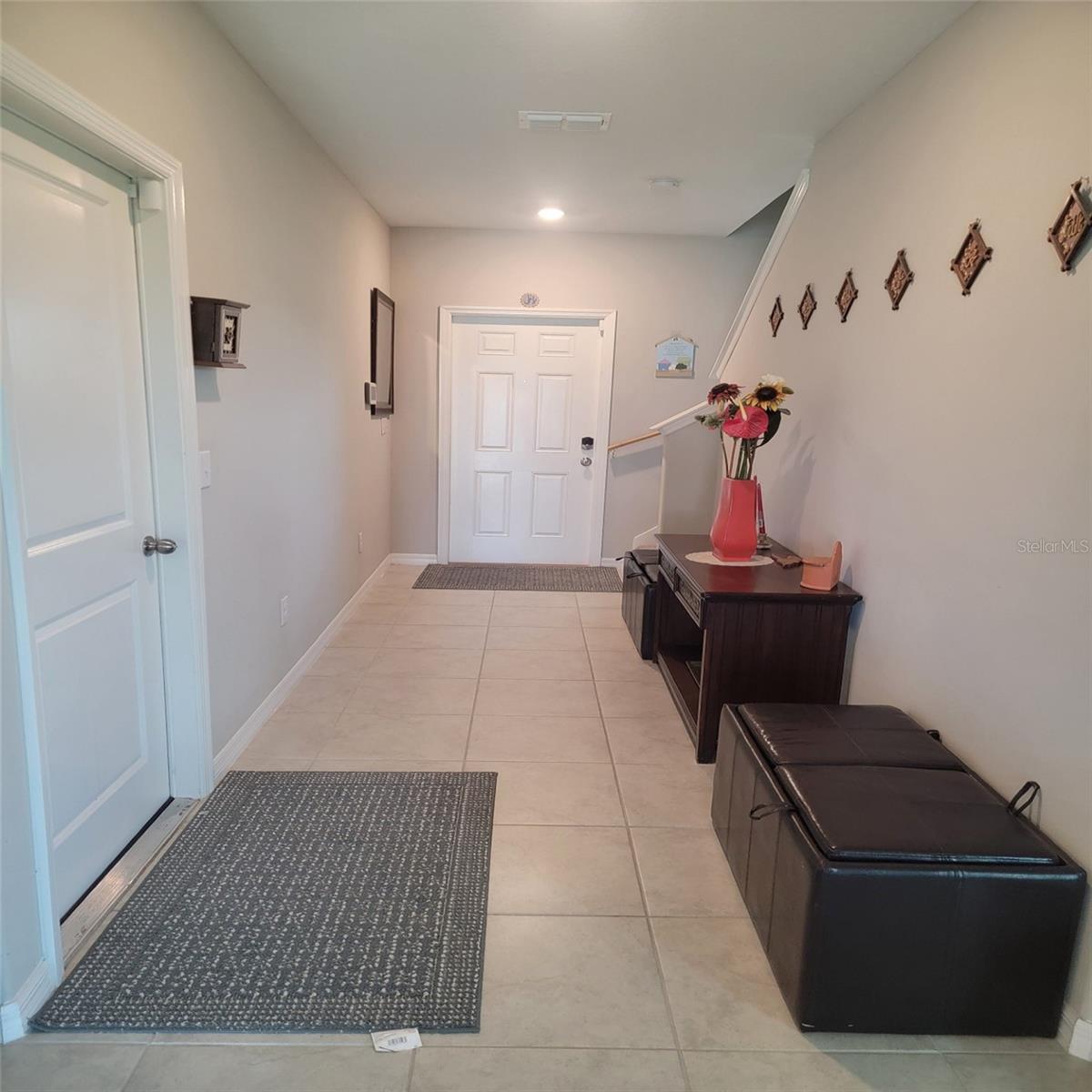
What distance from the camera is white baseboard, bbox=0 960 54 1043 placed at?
57.1 inches

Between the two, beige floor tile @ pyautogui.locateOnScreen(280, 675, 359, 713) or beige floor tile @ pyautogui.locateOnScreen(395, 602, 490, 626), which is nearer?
beige floor tile @ pyautogui.locateOnScreen(280, 675, 359, 713)

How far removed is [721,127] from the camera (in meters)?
2.98

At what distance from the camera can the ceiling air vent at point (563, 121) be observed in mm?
2879

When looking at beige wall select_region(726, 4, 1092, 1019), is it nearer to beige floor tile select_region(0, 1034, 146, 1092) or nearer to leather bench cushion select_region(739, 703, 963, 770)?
leather bench cushion select_region(739, 703, 963, 770)

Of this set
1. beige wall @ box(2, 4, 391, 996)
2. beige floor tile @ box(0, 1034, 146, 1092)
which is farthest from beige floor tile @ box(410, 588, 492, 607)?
beige floor tile @ box(0, 1034, 146, 1092)

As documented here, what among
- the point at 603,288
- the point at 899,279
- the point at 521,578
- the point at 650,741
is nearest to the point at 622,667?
the point at 650,741

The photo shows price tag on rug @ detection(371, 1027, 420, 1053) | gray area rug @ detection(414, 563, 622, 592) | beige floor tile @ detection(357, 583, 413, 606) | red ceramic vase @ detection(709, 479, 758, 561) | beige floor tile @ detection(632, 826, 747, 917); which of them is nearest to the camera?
price tag on rug @ detection(371, 1027, 420, 1053)

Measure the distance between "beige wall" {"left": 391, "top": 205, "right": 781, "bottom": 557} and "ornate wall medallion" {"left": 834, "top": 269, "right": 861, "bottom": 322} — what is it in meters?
2.50

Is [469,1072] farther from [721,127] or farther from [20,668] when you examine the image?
[721,127]

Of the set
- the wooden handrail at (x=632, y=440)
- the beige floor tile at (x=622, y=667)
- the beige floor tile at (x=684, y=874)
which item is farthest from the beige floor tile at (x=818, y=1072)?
the wooden handrail at (x=632, y=440)

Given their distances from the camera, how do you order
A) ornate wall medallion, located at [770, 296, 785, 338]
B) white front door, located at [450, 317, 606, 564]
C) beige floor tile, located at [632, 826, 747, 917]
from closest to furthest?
beige floor tile, located at [632, 826, 747, 917], ornate wall medallion, located at [770, 296, 785, 338], white front door, located at [450, 317, 606, 564]

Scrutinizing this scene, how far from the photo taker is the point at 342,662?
358 centimetres

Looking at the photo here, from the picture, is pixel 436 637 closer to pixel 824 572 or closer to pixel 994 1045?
pixel 824 572

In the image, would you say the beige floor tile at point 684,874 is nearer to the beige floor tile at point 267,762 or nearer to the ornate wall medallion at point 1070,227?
the beige floor tile at point 267,762
